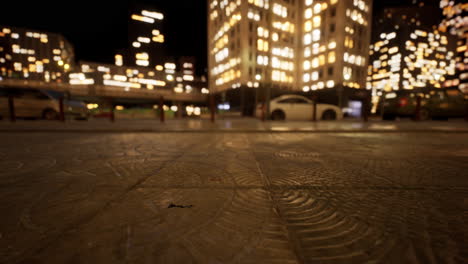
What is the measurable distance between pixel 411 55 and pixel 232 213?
12943 cm

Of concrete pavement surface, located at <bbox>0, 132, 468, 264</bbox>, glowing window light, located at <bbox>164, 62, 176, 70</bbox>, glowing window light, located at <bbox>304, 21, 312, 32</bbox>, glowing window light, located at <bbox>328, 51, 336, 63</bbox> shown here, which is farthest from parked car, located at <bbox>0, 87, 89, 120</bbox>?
glowing window light, located at <bbox>164, 62, 176, 70</bbox>

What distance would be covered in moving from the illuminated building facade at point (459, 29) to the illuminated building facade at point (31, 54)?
18123 cm

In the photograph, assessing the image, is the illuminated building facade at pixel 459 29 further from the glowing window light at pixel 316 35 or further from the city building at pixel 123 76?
the city building at pixel 123 76

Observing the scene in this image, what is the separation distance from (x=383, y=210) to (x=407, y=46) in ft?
416

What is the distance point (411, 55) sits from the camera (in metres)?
93.3

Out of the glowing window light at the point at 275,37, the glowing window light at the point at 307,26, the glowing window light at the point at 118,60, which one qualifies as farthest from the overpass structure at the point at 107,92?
the glowing window light at the point at 118,60

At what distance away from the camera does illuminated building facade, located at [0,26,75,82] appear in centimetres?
9256

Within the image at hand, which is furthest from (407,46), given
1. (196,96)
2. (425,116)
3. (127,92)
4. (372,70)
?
(127,92)

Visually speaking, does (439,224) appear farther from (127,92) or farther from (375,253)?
(127,92)

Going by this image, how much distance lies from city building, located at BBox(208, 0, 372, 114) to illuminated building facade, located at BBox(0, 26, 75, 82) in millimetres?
87802

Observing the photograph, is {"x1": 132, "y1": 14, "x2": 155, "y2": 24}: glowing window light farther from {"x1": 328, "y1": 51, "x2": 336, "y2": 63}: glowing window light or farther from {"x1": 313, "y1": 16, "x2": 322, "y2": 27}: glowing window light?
{"x1": 328, "y1": 51, "x2": 336, "y2": 63}: glowing window light

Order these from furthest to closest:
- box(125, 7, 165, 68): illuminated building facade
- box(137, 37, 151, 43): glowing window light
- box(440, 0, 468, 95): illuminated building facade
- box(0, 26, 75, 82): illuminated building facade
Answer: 1. box(137, 37, 151, 43): glowing window light
2. box(125, 7, 165, 68): illuminated building facade
3. box(0, 26, 75, 82): illuminated building facade
4. box(440, 0, 468, 95): illuminated building facade

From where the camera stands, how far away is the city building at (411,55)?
92.9 metres

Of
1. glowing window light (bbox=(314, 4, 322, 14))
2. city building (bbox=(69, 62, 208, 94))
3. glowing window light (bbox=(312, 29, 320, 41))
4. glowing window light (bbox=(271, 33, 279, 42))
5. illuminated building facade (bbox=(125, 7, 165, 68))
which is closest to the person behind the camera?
glowing window light (bbox=(314, 4, 322, 14))
